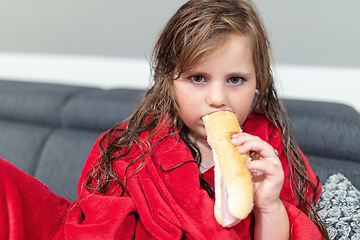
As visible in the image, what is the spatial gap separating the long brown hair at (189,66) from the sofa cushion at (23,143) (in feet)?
2.13

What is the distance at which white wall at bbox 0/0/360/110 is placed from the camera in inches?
65.8

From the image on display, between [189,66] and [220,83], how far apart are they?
0.33 feet

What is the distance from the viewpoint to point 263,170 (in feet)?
2.92

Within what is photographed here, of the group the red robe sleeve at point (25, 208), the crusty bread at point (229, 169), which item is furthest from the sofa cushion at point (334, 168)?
the red robe sleeve at point (25, 208)

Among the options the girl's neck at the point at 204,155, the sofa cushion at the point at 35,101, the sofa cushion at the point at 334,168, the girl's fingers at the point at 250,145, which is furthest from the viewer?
the sofa cushion at the point at 35,101

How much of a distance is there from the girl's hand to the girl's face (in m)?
0.12

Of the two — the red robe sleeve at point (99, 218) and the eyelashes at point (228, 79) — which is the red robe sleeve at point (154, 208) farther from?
the eyelashes at point (228, 79)

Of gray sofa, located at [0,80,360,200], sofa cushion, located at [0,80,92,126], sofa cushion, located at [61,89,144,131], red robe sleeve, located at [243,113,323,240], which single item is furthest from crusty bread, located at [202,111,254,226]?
sofa cushion, located at [0,80,92,126]

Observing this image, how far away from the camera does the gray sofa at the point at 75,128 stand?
1415 millimetres

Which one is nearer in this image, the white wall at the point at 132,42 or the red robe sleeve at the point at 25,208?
the red robe sleeve at the point at 25,208

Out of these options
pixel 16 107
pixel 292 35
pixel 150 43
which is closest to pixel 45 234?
pixel 16 107

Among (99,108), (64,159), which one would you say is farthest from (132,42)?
(64,159)

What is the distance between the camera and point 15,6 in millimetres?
2105

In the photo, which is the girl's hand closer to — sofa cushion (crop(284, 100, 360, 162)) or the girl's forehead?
the girl's forehead
